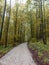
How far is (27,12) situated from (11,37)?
955cm

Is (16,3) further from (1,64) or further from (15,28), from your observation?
(1,64)

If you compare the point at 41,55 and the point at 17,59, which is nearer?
the point at 17,59

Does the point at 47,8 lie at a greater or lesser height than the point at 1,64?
greater

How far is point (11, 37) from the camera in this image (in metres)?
47.5

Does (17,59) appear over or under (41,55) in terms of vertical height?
under

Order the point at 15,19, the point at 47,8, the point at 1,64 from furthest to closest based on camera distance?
the point at 15,19 → the point at 47,8 → the point at 1,64

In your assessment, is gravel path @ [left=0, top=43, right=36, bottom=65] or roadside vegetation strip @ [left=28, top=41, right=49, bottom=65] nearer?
roadside vegetation strip @ [left=28, top=41, right=49, bottom=65]

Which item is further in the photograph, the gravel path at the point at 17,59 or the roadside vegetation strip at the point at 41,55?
the gravel path at the point at 17,59

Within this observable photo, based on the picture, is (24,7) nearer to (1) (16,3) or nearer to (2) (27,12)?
(2) (27,12)

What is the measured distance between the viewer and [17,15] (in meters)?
49.6

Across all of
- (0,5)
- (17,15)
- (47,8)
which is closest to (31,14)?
(17,15)

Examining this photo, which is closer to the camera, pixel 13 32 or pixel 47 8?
pixel 47 8

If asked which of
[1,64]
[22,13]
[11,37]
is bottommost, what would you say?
[11,37]

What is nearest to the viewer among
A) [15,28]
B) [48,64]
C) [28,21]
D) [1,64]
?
[48,64]
